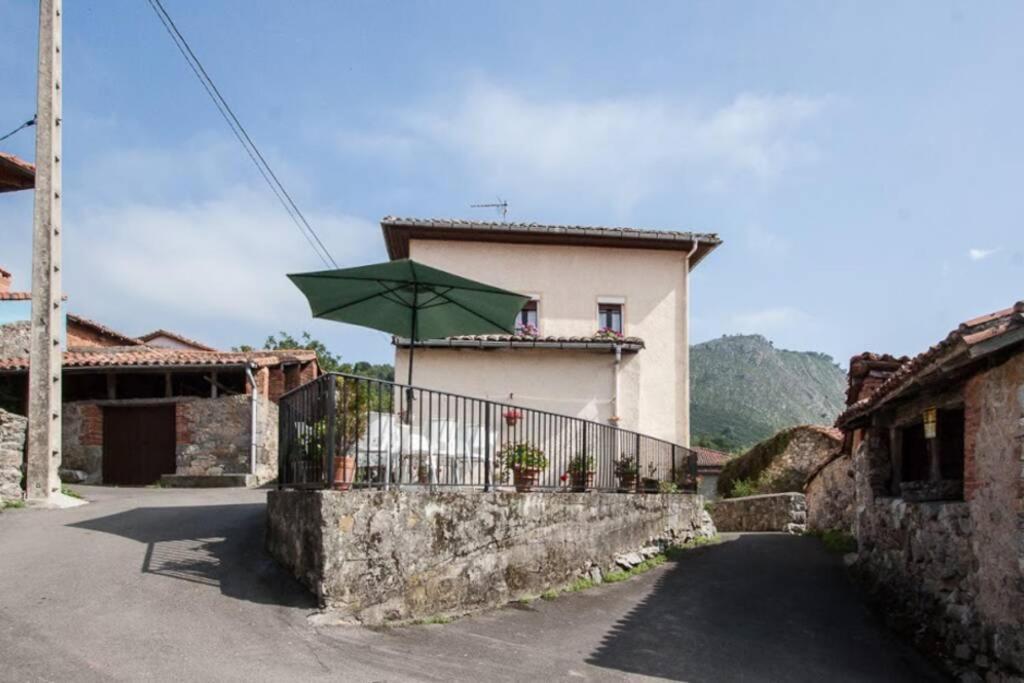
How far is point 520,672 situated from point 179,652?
2487 mm

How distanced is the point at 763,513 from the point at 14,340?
61.0ft

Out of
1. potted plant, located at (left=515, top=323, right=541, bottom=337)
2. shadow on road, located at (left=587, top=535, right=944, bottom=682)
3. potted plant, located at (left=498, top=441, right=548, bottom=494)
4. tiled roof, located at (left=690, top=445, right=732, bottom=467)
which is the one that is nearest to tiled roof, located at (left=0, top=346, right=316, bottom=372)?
potted plant, located at (left=515, top=323, right=541, bottom=337)

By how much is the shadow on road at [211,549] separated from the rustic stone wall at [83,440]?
31.4ft

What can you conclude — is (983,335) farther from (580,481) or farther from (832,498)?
(832,498)

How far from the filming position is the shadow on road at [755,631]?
743cm

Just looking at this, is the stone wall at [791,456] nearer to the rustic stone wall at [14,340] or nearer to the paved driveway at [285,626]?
the paved driveway at [285,626]

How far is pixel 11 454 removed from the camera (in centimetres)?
1093

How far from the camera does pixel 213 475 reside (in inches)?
712

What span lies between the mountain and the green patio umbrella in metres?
56.5

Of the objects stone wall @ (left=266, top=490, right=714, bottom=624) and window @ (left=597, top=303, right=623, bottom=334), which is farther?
window @ (left=597, top=303, right=623, bottom=334)

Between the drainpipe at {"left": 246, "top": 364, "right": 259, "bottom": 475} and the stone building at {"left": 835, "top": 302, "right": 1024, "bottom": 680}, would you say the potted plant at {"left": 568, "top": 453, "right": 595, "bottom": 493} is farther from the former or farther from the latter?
the drainpipe at {"left": 246, "top": 364, "right": 259, "bottom": 475}

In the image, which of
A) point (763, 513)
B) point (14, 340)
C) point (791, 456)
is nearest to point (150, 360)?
point (14, 340)

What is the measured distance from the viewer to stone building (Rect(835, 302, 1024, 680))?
6.71 meters

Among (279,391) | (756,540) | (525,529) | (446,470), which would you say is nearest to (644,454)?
(756,540)
